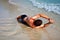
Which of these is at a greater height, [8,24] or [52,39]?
[8,24]

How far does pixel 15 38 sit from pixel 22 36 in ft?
0.37

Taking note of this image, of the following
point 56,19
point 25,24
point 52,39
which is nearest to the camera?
point 52,39

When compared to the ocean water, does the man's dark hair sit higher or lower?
lower

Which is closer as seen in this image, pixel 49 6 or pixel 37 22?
pixel 37 22

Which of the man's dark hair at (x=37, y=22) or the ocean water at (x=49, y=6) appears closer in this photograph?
the man's dark hair at (x=37, y=22)

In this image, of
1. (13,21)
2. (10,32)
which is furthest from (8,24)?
(10,32)

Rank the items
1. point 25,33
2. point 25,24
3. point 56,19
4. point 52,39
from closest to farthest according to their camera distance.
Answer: point 52,39 < point 25,33 < point 25,24 < point 56,19

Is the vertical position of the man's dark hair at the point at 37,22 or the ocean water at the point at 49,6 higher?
the ocean water at the point at 49,6

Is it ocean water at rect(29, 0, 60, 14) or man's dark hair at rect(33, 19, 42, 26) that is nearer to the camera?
man's dark hair at rect(33, 19, 42, 26)

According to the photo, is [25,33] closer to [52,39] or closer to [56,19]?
[52,39]

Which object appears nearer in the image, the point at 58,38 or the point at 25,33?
the point at 58,38

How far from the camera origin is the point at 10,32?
220 centimetres

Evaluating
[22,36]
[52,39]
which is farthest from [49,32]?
[22,36]

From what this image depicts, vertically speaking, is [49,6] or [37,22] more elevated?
[49,6]
